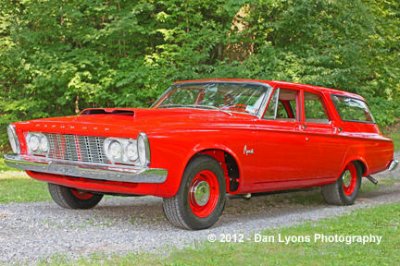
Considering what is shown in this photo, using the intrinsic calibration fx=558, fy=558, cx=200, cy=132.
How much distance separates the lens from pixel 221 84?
730cm

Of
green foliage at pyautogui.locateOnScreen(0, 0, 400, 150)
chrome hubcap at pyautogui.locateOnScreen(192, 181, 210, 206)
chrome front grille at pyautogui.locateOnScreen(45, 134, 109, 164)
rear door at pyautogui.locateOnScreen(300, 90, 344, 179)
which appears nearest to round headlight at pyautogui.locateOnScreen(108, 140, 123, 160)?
chrome front grille at pyautogui.locateOnScreen(45, 134, 109, 164)

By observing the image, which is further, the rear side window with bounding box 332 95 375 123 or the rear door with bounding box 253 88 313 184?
the rear side window with bounding box 332 95 375 123

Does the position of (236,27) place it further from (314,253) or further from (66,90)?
(314,253)

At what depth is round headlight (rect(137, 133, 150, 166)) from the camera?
5.29m

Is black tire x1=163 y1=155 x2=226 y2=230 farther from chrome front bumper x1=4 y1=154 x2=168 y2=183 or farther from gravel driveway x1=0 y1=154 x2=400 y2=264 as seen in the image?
chrome front bumper x1=4 y1=154 x2=168 y2=183

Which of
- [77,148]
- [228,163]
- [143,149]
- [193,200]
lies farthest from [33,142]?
[228,163]

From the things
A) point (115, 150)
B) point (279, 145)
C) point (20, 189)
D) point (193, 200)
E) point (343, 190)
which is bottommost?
point (20, 189)

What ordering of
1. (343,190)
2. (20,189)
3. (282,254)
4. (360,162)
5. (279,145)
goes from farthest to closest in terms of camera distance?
(20,189) < (360,162) < (343,190) < (279,145) < (282,254)

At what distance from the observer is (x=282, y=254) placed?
4691mm

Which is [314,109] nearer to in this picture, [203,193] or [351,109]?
[351,109]

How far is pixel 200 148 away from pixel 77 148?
1.33 m

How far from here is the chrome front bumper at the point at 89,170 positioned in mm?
5312

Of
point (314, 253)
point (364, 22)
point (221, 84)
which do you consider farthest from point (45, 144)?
point (364, 22)

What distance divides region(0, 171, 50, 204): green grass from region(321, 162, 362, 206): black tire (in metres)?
4.17
